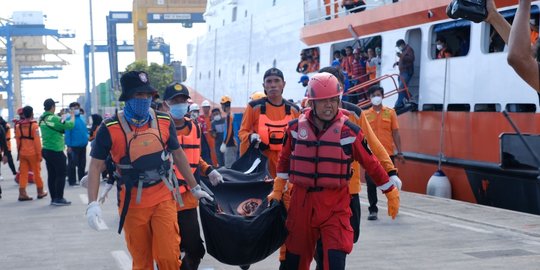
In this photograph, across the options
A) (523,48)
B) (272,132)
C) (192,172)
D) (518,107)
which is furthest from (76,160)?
(523,48)

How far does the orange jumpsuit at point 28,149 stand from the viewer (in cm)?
1422

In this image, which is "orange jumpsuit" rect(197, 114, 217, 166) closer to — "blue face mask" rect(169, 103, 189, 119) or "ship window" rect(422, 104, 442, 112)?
"ship window" rect(422, 104, 442, 112)

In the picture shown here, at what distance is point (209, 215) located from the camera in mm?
6203

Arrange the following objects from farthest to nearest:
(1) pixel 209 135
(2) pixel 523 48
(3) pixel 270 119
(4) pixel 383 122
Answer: (1) pixel 209 135 → (4) pixel 383 122 → (3) pixel 270 119 → (2) pixel 523 48

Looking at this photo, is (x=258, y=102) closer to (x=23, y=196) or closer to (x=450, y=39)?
(x=23, y=196)

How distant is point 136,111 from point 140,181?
51 cm

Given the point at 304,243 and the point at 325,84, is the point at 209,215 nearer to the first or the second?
the point at 304,243

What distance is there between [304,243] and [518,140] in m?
6.63

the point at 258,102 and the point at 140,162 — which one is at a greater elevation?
the point at 258,102

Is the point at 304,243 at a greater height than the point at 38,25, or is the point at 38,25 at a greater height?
the point at 38,25

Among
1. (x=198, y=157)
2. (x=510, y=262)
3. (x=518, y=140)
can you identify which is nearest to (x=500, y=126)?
(x=518, y=140)

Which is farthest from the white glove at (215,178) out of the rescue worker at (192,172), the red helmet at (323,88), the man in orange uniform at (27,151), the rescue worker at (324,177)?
the man in orange uniform at (27,151)

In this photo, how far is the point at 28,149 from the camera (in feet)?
46.6

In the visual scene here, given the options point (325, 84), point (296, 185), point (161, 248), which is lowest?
point (161, 248)
